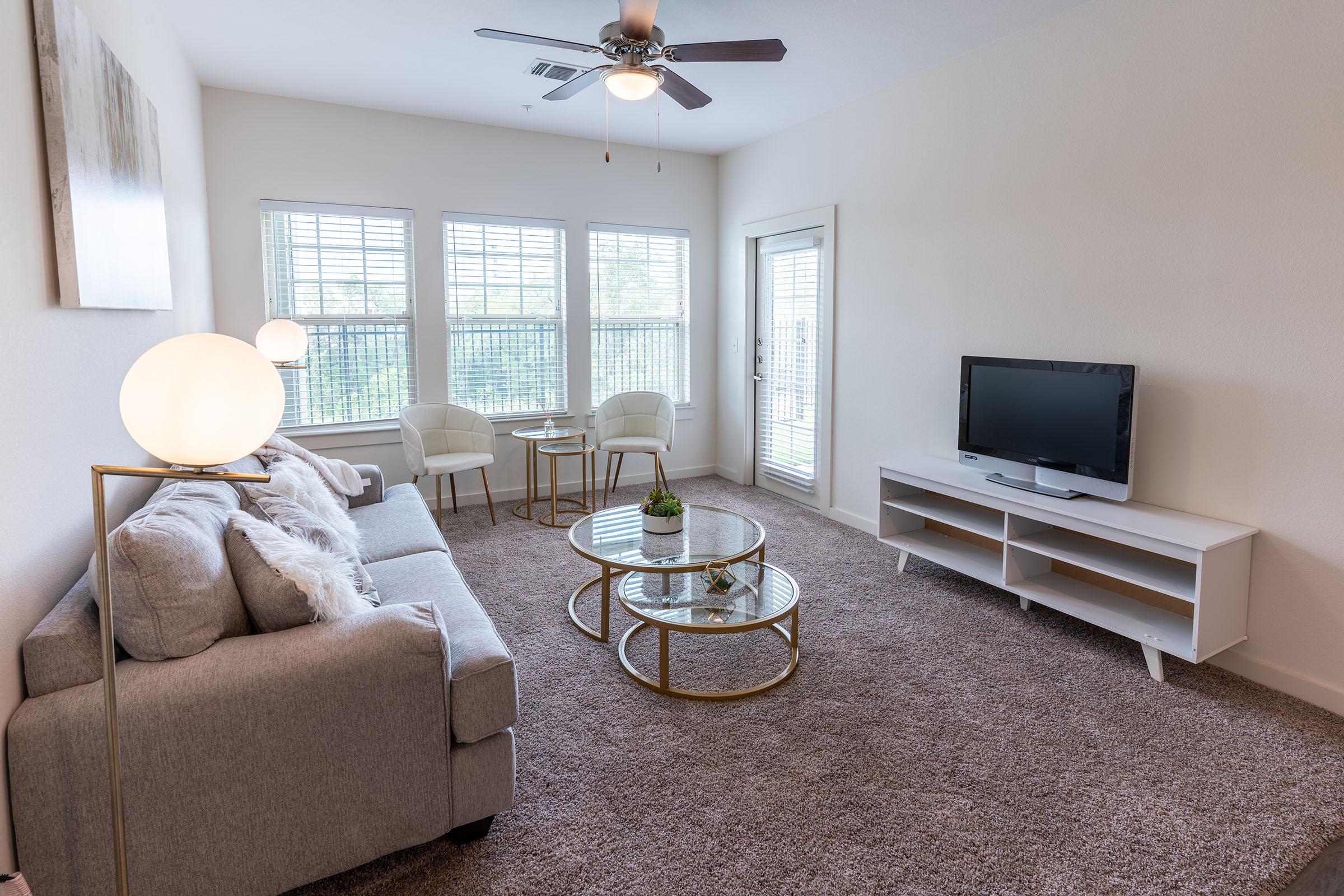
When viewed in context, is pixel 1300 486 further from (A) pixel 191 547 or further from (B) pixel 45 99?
(B) pixel 45 99

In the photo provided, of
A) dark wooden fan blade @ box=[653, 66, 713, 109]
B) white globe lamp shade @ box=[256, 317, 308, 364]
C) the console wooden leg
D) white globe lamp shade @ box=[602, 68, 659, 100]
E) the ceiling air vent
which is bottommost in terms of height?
the console wooden leg

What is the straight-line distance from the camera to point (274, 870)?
5.33ft

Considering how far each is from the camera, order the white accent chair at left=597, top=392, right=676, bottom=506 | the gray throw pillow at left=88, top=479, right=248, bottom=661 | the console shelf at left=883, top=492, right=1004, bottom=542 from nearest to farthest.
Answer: the gray throw pillow at left=88, top=479, right=248, bottom=661 < the console shelf at left=883, top=492, right=1004, bottom=542 < the white accent chair at left=597, top=392, right=676, bottom=506

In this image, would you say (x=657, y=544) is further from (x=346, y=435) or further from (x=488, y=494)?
(x=346, y=435)

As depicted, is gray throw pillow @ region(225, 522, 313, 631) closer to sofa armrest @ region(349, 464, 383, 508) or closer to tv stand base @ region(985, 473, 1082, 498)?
sofa armrest @ region(349, 464, 383, 508)

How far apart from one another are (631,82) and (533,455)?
2.98m

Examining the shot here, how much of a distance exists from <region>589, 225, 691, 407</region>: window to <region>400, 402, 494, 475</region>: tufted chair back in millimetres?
1087

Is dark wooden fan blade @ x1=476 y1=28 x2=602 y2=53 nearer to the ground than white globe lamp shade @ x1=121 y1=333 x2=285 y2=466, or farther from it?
farther from it

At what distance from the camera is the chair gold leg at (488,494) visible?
489 cm

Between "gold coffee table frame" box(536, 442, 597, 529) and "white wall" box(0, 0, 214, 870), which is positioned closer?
"white wall" box(0, 0, 214, 870)

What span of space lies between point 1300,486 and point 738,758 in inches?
88.4

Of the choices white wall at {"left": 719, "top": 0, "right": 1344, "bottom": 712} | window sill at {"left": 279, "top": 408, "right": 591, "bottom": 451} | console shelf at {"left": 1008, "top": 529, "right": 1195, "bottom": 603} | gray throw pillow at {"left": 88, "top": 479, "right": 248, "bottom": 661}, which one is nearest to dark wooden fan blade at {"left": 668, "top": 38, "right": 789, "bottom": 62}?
white wall at {"left": 719, "top": 0, "right": 1344, "bottom": 712}

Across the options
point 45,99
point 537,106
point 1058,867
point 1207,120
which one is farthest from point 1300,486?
point 537,106

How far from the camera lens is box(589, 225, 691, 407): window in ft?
18.9
